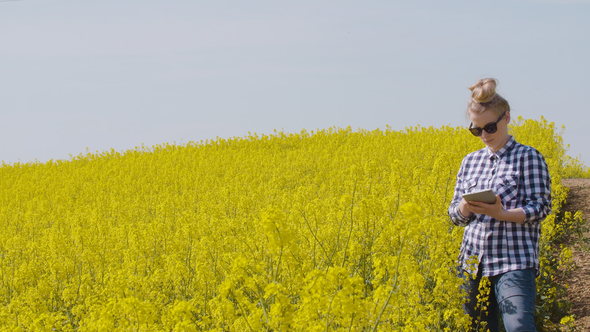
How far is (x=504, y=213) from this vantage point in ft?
9.62

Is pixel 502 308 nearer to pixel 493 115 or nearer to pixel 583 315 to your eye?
pixel 493 115

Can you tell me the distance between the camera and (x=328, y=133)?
1814 cm

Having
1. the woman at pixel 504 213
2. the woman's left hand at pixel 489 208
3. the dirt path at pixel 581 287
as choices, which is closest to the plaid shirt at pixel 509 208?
the woman at pixel 504 213

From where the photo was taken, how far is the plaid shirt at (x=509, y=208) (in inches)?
120

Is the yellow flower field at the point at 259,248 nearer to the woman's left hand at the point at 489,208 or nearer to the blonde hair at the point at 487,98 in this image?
the woman's left hand at the point at 489,208

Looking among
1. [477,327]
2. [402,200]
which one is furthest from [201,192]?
[477,327]

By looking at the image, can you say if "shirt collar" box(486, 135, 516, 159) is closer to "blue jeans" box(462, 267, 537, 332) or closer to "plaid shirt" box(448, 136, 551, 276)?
"plaid shirt" box(448, 136, 551, 276)

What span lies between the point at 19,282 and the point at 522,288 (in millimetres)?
5406

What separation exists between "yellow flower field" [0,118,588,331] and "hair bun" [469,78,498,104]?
69 centimetres

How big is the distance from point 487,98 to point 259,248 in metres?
2.95

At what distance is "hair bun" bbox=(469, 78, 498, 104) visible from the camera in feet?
9.91

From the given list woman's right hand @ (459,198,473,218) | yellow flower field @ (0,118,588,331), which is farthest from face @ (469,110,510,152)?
yellow flower field @ (0,118,588,331)

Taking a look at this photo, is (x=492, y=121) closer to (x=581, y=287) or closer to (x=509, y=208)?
(x=509, y=208)

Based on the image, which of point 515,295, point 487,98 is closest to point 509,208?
point 515,295
